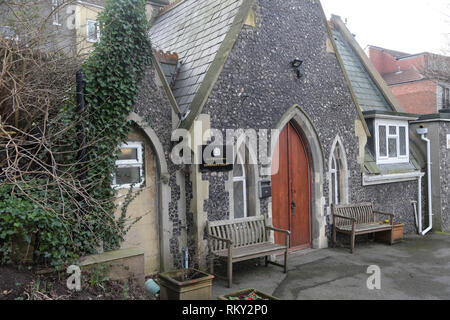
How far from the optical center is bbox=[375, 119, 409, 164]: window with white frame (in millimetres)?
11812

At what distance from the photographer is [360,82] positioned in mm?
13258

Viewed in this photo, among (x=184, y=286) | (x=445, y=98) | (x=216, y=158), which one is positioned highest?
(x=445, y=98)

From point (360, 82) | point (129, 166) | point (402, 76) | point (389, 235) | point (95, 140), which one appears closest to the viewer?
point (95, 140)

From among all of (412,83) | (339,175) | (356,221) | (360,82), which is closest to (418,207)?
(356,221)

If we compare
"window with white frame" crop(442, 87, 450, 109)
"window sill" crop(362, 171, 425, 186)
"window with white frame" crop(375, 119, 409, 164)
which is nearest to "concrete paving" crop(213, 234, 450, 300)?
"window sill" crop(362, 171, 425, 186)

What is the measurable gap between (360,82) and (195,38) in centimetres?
671

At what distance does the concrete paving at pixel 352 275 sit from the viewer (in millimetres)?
6609

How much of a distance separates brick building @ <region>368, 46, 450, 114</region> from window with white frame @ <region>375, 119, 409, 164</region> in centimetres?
1432

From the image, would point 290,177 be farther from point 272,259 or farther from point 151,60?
point 151,60

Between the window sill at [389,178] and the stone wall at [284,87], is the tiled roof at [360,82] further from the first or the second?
the window sill at [389,178]

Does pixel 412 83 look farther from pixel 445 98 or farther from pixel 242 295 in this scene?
pixel 242 295

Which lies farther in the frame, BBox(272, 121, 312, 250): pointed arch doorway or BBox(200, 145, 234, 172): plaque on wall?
BBox(272, 121, 312, 250): pointed arch doorway

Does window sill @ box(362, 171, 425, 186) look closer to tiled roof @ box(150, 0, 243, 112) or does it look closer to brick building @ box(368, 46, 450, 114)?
tiled roof @ box(150, 0, 243, 112)
